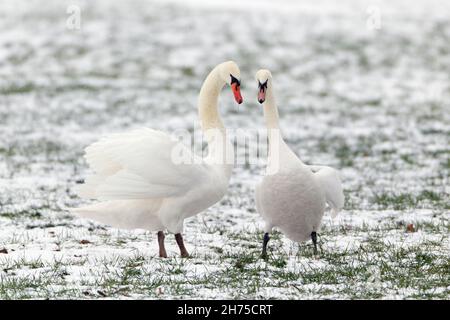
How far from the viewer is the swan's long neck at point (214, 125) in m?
7.66

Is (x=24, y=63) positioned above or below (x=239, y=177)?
above

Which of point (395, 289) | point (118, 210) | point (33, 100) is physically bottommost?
point (395, 289)

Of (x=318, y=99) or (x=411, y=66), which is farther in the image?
(x=411, y=66)

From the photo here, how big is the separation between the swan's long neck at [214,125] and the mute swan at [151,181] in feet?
0.04

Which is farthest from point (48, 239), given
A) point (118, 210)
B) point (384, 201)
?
point (384, 201)

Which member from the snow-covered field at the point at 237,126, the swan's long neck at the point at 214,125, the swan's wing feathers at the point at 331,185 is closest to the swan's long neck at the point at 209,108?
the swan's long neck at the point at 214,125

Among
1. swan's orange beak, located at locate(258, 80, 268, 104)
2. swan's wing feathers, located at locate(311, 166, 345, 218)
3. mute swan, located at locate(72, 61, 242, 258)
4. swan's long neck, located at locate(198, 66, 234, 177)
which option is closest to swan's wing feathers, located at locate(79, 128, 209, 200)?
mute swan, located at locate(72, 61, 242, 258)

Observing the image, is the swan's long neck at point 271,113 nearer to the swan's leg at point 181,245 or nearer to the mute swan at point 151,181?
the mute swan at point 151,181

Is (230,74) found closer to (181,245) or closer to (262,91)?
(262,91)

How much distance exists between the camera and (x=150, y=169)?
23.4 feet

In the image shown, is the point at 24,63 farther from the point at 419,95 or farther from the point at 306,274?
the point at 306,274

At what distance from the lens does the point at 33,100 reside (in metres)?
19.8

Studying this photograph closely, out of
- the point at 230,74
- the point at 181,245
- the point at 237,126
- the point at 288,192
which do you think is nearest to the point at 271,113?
the point at 230,74

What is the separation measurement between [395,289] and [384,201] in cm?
453
